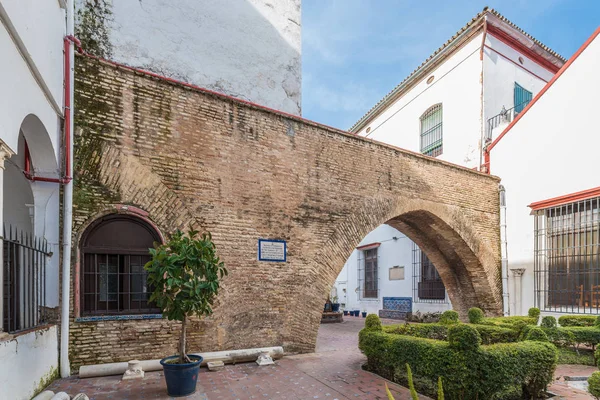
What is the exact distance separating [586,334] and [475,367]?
4.75m

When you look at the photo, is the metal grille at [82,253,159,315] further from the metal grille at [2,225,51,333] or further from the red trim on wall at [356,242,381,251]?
the red trim on wall at [356,242,381,251]

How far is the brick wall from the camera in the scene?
6094mm

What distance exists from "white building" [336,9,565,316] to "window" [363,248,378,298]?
45 mm

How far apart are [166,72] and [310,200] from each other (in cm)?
483

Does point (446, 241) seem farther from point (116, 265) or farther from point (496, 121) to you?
point (116, 265)

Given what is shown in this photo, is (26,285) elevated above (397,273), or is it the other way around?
(26,285)

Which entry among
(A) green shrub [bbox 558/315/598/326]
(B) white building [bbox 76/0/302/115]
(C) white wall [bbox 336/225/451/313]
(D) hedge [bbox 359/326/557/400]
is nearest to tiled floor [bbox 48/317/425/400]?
(D) hedge [bbox 359/326/557/400]

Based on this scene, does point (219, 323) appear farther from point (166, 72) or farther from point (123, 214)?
point (166, 72)

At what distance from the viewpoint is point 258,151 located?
25.2 ft

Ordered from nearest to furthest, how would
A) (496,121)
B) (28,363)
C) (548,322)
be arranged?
(28,363)
(548,322)
(496,121)

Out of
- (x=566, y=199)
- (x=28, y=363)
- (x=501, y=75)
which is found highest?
(x=501, y=75)

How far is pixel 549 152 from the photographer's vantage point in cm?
1080

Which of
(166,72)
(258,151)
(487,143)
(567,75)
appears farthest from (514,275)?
(166,72)

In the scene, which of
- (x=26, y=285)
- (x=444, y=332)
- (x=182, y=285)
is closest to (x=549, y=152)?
(x=444, y=332)
